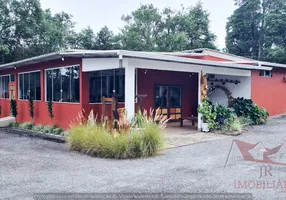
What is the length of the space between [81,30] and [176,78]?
20153 mm

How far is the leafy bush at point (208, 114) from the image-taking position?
1095 cm

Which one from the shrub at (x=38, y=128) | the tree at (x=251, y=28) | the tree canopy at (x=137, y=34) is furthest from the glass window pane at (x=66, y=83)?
the tree at (x=251, y=28)

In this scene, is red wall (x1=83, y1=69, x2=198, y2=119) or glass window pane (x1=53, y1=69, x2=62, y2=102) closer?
glass window pane (x1=53, y1=69, x2=62, y2=102)

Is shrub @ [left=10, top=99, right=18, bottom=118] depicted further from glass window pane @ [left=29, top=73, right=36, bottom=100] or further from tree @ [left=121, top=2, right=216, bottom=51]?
tree @ [left=121, top=2, right=216, bottom=51]

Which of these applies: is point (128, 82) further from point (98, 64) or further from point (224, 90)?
point (224, 90)

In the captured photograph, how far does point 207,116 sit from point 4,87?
456 inches

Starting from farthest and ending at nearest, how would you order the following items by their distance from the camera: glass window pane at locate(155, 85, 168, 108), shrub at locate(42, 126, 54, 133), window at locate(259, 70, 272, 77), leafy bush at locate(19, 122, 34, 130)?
1. window at locate(259, 70, 272, 77)
2. glass window pane at locate(155, 85, 168, 108)
3. leafy bush at locate(19, 122, 34, 130)
4. shrub at locate(42, 126, 54, 133)

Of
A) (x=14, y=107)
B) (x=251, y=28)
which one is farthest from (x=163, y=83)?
(x=251, y=28)

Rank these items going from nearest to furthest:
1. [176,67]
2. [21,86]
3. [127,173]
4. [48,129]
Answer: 1. [127,173]
2. [176,67]
3. [48,129]
4. [21,86]

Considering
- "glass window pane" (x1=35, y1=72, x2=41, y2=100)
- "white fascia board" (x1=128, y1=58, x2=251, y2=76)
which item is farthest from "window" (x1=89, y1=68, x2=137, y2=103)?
"glass window pane" (x1=35, y1=72, x2=41, y2=100)

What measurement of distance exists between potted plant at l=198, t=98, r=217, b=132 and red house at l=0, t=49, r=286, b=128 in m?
0.54

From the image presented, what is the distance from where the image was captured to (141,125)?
772 cm

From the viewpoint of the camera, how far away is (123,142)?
7133 mm

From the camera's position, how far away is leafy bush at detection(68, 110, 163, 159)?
713 centimetres
